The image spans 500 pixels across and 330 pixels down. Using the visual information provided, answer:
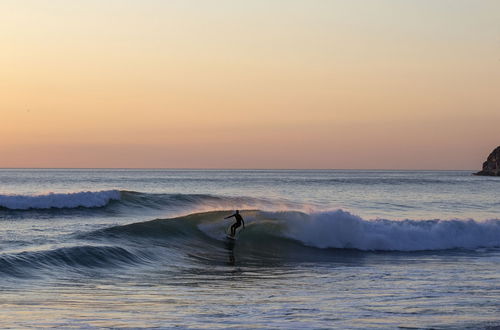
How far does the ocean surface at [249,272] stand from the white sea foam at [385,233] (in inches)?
2.3

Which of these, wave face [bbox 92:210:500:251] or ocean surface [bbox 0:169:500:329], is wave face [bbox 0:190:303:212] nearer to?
ocean surface [bbox 0:169:500:329]

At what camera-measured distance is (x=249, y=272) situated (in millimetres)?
19297

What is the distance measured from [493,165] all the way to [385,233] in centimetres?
16648

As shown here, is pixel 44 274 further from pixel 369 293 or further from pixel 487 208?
pixel 487 208

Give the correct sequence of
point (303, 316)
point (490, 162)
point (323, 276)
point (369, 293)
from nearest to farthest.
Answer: point (303, 316)
point (369, 293)
point (323, 276)
point (490, 162)

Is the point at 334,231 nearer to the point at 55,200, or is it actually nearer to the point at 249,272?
the point at 249,272

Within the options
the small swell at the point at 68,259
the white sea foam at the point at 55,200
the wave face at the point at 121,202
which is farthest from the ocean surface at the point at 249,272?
the wave face at the point at 121,202

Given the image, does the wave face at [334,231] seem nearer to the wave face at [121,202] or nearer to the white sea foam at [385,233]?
the white sea foam at [385,233]

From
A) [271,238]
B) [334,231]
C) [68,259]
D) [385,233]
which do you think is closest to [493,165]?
[385,233]

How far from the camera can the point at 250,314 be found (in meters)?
12.2

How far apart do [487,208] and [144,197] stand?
24271mm

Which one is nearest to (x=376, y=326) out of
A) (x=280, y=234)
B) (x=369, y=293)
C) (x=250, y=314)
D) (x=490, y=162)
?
(x=250, y=314)

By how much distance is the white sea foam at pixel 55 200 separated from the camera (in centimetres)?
3919

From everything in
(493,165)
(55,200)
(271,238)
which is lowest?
(271,238)
